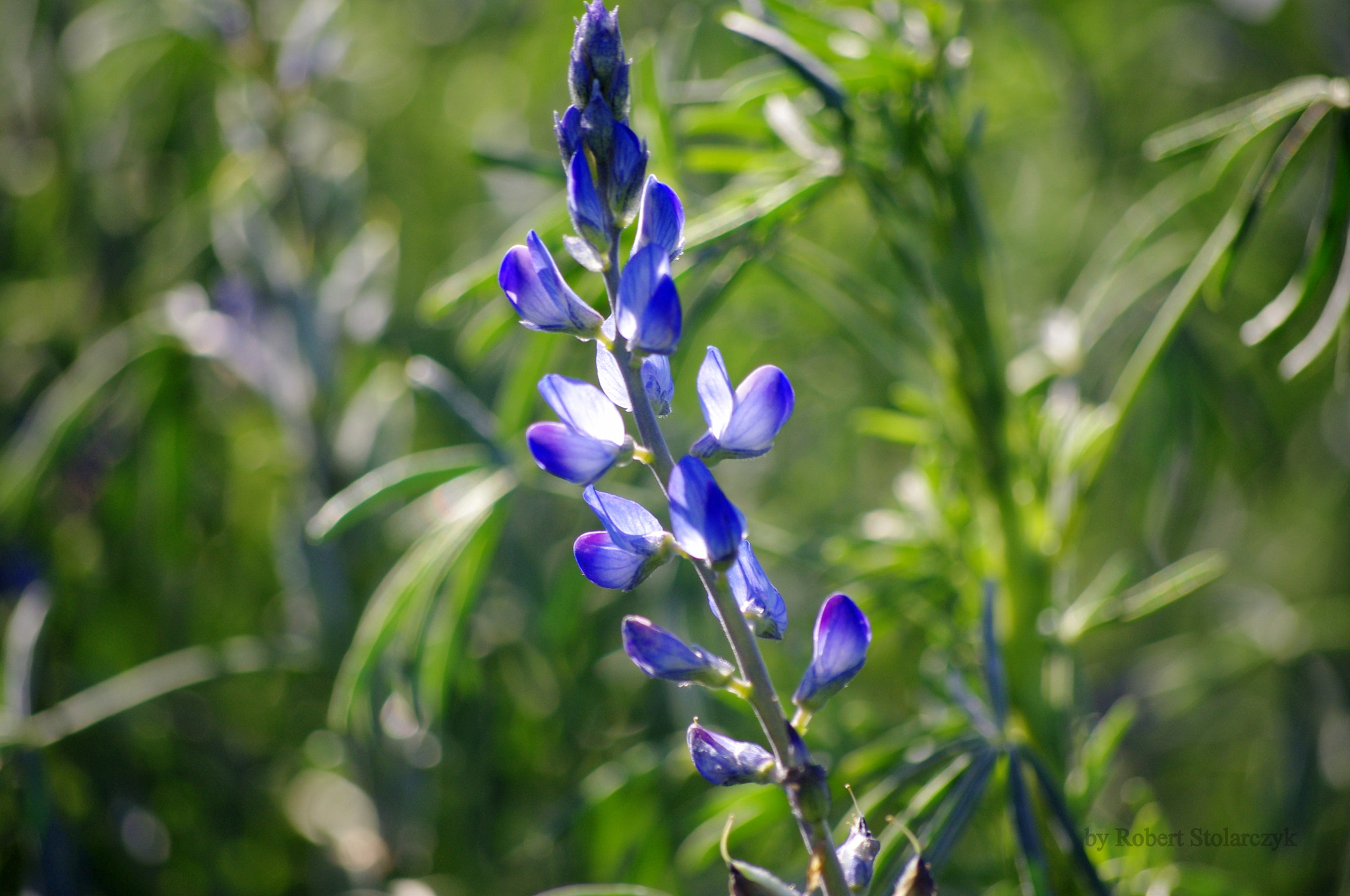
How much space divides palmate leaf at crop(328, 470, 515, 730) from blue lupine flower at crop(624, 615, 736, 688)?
429 millimetres

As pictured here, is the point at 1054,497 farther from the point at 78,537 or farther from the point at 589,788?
the point at 78,537

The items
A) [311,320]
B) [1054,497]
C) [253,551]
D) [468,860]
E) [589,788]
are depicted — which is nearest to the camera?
[1054,497]

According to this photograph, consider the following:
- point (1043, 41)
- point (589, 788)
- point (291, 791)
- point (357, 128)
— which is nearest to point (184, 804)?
point (291, 791)

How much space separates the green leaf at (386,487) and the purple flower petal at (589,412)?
384 mm

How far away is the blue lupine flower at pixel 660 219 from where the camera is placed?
51 cm

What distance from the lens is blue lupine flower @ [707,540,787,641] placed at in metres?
0.53

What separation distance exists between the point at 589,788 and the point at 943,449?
60 centimetres

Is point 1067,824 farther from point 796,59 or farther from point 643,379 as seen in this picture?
point 796,59

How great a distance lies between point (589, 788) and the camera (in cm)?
117

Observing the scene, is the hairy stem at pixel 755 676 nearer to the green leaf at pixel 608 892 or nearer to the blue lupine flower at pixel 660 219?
the blue lupine flower at pixel 660 219

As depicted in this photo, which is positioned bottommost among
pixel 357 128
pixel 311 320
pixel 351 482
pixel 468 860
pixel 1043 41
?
pixel 468 860

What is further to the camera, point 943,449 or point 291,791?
point 291,791

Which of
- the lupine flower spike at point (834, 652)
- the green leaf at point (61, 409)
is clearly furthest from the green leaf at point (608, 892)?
the green leaf at point (61, 409)

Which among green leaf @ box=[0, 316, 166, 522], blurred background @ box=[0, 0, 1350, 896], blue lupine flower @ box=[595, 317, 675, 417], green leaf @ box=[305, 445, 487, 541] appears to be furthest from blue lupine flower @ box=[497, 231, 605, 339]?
green leaf @ box=[0, 316, 166, 522]
